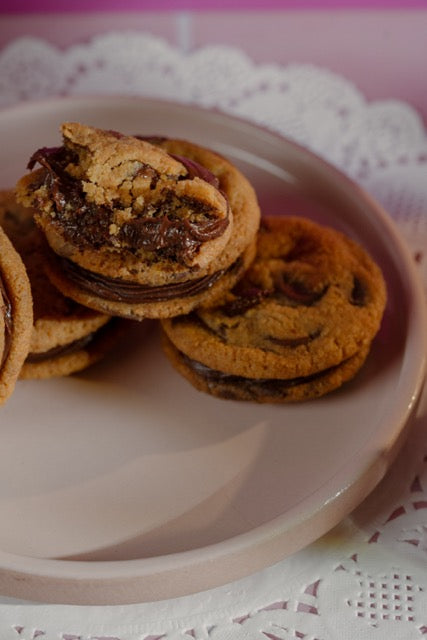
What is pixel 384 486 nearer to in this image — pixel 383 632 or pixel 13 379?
pixel 383 632

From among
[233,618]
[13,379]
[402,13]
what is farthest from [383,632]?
[402,13]

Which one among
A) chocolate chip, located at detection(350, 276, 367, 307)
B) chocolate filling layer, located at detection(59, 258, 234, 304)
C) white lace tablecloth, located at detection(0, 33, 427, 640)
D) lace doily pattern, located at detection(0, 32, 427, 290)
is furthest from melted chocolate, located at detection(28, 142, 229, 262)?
lace doily pattern, located at detection(0, 32, 427, 290)

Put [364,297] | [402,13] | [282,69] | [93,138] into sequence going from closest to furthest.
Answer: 1. [93,138]
2. [364,297]
3. [282,69]
4. [402,13]

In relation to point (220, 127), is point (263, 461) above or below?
below

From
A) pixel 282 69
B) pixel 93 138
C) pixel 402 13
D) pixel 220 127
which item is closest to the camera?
pixel 93 138

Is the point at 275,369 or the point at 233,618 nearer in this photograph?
the point at 233,618

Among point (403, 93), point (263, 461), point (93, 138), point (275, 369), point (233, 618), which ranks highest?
point (93, 138)

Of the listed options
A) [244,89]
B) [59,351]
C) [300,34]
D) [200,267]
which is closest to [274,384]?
[200,267]
